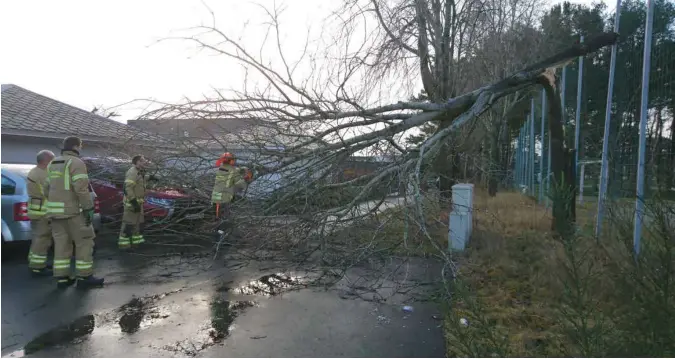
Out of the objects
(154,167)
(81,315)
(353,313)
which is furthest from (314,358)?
(154,167)

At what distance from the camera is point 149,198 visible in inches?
350

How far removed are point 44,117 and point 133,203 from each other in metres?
8.57

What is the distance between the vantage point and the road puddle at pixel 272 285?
5.59m

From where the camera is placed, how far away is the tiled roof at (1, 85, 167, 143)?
12148 millimetres

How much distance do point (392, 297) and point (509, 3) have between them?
526 inches

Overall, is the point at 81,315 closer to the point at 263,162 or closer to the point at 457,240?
the point at 263,162

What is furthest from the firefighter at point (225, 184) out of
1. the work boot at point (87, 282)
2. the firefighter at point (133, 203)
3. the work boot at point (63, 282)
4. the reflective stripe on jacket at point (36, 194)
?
the reflective stripe on jacket at point (36, 194)

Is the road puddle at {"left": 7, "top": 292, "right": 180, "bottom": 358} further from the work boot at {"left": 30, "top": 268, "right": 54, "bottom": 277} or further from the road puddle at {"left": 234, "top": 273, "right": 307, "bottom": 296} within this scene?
the work boot at {"left": 30, "top": 268, "right": 54, "bottom": 277}

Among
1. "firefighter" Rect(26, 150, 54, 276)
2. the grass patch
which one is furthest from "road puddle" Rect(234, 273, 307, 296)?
"firefighter" Rect(26, 150, 54, 276)

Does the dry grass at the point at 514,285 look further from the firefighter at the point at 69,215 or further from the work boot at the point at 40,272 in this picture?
the work boot at the point at 40,272

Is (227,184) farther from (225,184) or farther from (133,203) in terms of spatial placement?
(133,203)

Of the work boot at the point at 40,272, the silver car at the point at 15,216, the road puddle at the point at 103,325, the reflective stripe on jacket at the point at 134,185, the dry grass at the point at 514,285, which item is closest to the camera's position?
the dry grass at the point at 514,285

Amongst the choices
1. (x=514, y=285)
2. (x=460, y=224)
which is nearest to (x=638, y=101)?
(x=460, y=224)

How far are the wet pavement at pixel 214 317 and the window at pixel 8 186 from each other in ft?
3.90
